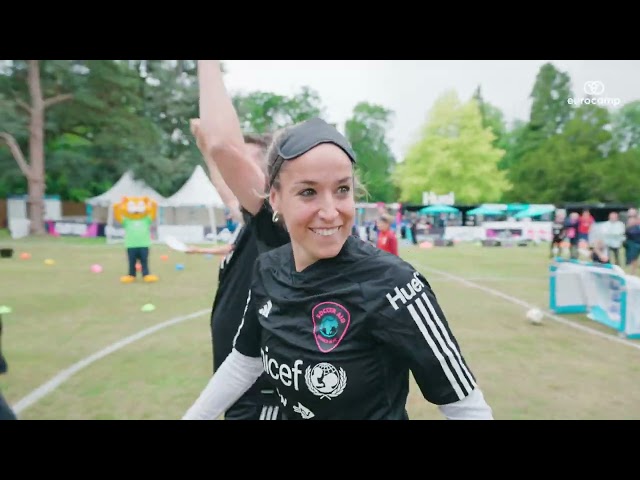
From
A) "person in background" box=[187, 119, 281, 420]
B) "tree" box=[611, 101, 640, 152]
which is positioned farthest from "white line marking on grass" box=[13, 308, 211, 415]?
"tree" box=[611, 101, 640, 152]

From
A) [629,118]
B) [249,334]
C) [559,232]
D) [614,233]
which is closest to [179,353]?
[249,334]

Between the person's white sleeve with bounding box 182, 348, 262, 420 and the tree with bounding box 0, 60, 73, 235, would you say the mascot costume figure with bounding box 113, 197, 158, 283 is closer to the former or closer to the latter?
the person's white sleeve with bounding box 182, 348, 262, 420

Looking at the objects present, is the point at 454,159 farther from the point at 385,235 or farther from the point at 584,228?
the point at 385,235

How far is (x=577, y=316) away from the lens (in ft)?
23.3

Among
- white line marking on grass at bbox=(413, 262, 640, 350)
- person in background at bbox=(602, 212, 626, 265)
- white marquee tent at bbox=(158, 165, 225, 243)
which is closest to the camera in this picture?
white line marking on grass at bbox=(413, 262, 640, 350)

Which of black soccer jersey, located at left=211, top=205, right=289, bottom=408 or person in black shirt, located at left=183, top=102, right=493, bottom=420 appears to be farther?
black soccer jersey, located at left=211, top=205, right=289, bottom=408

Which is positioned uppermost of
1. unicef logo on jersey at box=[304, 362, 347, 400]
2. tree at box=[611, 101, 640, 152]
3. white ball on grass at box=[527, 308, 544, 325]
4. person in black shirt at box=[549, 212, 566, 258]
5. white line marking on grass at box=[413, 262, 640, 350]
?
tree at box=[611, 101, 640, 152]

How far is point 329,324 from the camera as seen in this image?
1.38 m

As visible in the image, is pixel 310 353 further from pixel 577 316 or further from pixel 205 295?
pixel 205 295

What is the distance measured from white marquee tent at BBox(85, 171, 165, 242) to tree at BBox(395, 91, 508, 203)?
1748 centimetres

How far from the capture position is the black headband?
1.32 m

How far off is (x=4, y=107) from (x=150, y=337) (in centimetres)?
2135

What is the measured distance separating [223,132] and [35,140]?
86.2 feet
